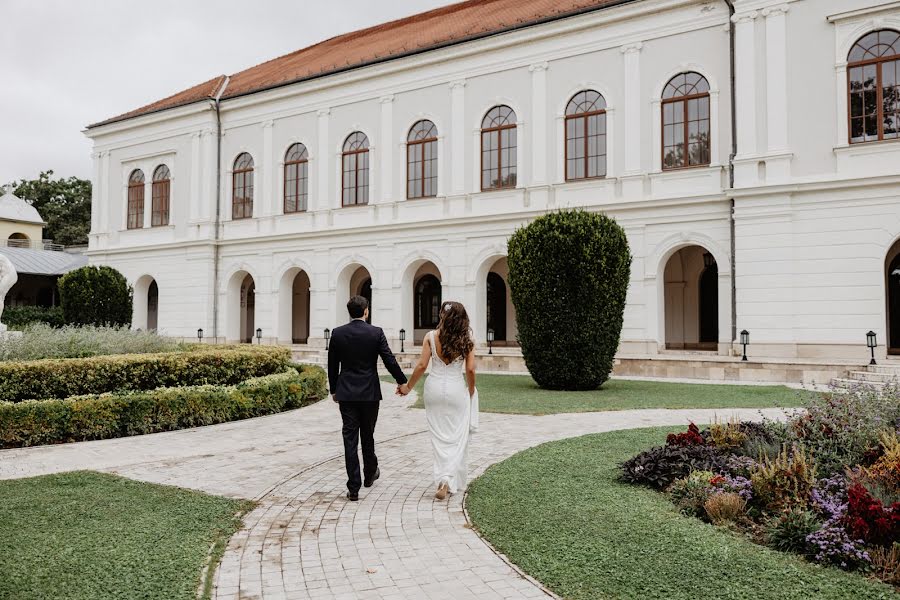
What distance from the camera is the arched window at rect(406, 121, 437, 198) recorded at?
77.7 ft

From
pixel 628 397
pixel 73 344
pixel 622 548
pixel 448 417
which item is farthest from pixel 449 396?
pixel 73 344

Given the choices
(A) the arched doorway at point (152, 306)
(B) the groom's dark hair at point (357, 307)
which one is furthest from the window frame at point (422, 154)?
(B) the groom's dark hair at point (357, 307)

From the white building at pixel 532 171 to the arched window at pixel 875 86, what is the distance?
5cm

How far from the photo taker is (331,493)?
591 cm

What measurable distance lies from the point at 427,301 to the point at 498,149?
821 centimetres

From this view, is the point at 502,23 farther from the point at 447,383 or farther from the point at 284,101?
the point at 447,383

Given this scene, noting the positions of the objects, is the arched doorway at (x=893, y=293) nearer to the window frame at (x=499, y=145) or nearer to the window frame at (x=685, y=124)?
the window frame at (x=685, y=124)

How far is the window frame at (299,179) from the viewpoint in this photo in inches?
1037

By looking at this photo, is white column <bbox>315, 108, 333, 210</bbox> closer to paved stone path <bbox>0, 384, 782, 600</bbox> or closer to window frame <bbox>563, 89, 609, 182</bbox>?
window frame <bbox>563, 89, 609, 182</bbox>

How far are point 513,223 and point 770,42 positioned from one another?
8.84 meters

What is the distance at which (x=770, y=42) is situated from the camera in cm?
1767

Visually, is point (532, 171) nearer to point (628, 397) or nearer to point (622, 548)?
point (628, 397)

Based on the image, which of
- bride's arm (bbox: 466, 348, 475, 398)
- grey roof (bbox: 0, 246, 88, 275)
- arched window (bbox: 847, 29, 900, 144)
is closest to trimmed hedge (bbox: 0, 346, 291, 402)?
bride's arm (bbox: 466, 348, 475, 398)

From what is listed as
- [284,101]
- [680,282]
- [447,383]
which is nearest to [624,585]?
[447,383]
